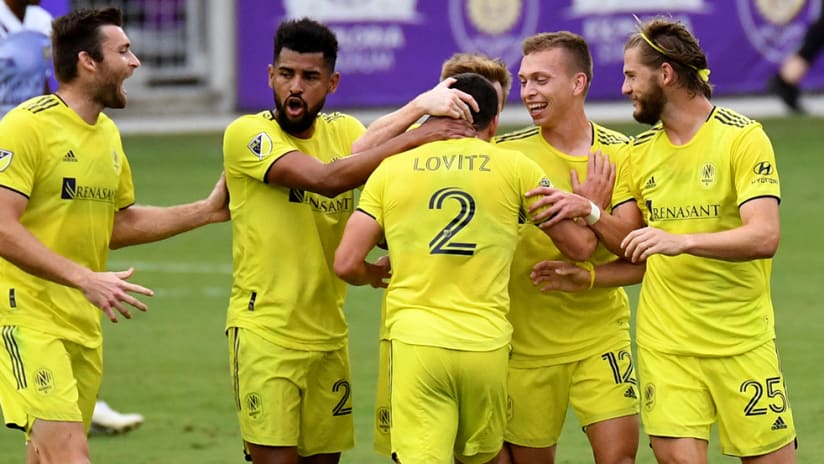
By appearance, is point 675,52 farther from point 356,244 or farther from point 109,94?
point 109,94

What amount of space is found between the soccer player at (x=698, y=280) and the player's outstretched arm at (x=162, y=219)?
2.08 m

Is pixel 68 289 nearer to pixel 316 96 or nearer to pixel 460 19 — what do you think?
pixel 316 96

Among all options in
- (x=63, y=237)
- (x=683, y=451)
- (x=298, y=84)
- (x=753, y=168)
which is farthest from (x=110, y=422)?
(x=753, y=168)

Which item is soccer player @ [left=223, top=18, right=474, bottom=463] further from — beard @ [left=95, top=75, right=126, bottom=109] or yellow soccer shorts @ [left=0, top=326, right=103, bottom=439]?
yellow soccer shorts @ [left=0, top=326, right=103, bottom=439]

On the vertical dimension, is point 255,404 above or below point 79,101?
below

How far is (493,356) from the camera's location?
7.22 metres

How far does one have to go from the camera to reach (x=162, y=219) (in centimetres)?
862

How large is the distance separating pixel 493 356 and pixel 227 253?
33.6ft

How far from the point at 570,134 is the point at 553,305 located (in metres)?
0.87

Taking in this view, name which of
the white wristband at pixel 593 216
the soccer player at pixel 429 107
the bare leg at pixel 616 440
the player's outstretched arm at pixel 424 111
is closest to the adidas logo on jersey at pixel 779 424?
the bare leg at pixel 616 440

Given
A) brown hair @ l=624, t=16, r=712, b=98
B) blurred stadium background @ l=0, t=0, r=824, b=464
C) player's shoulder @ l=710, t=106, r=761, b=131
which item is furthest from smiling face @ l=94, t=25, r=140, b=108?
blurred stadium background @ l=0, t=0, r=824, b=464

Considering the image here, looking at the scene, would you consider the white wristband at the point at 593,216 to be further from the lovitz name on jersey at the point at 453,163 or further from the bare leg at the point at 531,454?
the bare leg at the point at 531,454

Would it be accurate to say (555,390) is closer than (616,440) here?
No

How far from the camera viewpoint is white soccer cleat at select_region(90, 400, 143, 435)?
10680 millimetres
